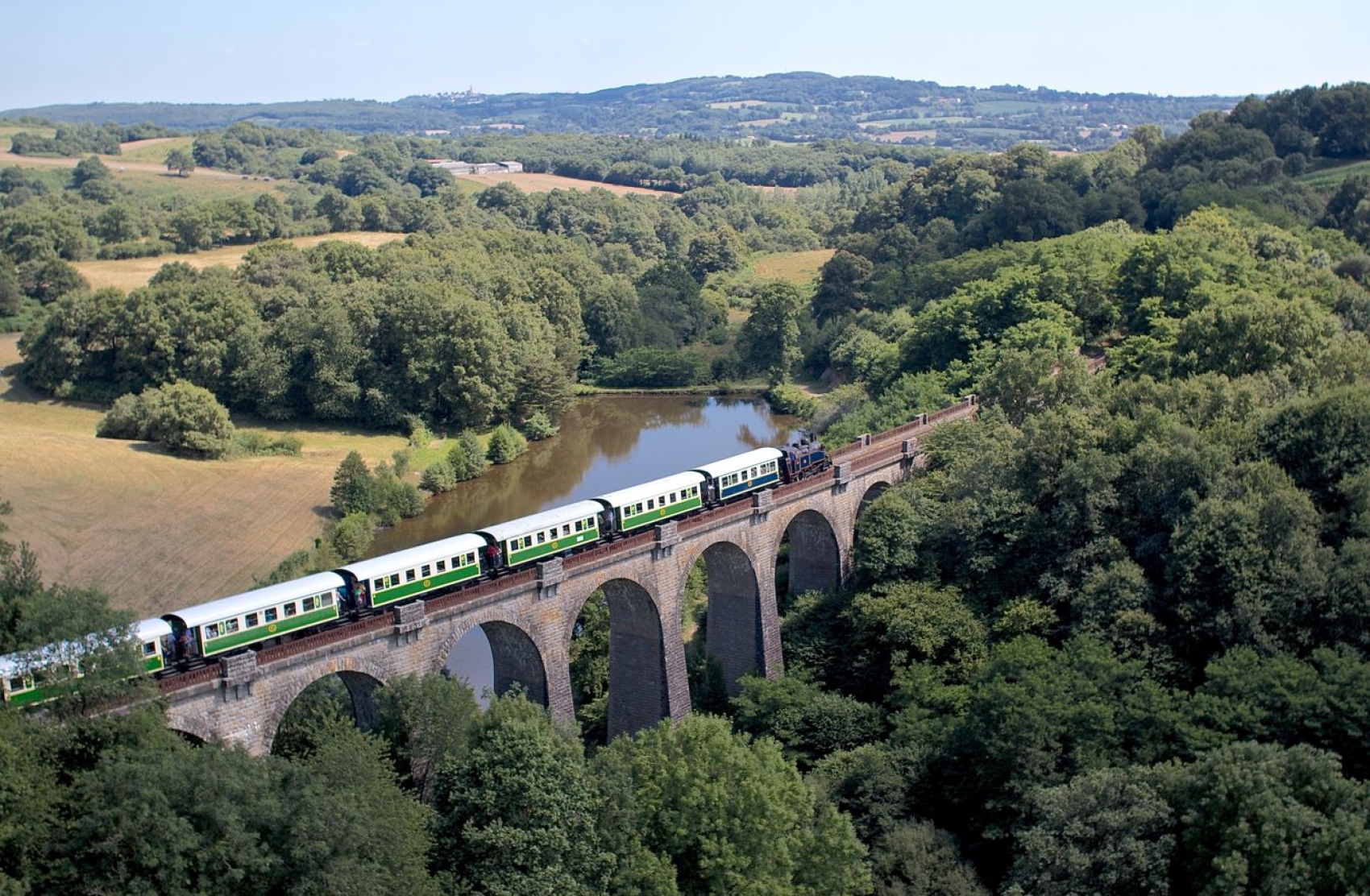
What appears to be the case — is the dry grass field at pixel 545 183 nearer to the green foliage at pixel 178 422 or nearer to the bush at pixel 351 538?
the green foliage at pixel 178 422

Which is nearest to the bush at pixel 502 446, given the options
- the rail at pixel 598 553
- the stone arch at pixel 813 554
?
the rail at pixel 598 553

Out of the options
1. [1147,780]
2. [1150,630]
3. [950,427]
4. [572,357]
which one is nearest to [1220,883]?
[1147,780]

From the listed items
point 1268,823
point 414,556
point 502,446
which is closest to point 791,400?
point 502,446

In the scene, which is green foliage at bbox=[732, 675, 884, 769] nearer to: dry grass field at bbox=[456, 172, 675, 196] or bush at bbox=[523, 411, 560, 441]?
bush at bbox=[523, 411, 560, 441]

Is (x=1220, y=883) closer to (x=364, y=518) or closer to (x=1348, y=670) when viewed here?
(x=1348, y=670)

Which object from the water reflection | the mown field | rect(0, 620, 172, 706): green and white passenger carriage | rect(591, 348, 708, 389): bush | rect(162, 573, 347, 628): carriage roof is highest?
the mown field

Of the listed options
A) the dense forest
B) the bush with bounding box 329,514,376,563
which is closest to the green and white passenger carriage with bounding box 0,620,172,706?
the dense forest
